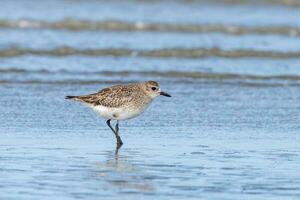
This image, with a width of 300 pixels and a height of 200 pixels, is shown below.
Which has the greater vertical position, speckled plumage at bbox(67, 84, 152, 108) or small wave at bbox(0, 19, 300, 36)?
speckled plumage at bbox(67, 84, 152, 108)

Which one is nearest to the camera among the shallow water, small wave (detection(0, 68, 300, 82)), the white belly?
the shallow water

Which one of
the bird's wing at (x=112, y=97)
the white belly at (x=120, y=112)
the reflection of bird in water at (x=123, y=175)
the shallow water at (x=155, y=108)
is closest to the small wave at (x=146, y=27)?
the shallow water at (x=155, y=108)

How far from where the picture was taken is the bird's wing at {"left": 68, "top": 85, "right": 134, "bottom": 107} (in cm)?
1164

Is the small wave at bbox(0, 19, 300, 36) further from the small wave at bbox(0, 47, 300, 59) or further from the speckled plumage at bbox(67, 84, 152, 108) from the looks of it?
the speckled plumage at bbox(67, 84, 152, 108)

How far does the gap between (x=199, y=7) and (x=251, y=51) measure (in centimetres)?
1060

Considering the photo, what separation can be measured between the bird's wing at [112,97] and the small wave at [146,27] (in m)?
12.8

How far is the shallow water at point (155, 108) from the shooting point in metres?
8.95

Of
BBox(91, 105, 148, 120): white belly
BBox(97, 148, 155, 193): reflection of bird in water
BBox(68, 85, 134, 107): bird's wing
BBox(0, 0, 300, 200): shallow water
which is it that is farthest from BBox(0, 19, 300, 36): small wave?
BBox(97, 148, 155, 193): reflection of bird in water

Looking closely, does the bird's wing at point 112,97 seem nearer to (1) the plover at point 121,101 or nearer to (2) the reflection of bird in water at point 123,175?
(1) the plover at point 121,101

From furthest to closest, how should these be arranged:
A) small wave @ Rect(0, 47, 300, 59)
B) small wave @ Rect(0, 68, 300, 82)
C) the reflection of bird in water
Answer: small wave @ Rect(0, 47, 300, 59) < small wave @ Rect(0, 68, 300, 82) < the reflection of bird in water

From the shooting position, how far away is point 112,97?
11742 mm

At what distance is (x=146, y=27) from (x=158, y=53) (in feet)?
17.4

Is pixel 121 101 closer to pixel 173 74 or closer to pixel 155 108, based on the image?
pixel 155 108

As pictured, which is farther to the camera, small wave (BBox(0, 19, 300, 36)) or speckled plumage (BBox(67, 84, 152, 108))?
small wave (BBox(0, 19, 300, 36))
